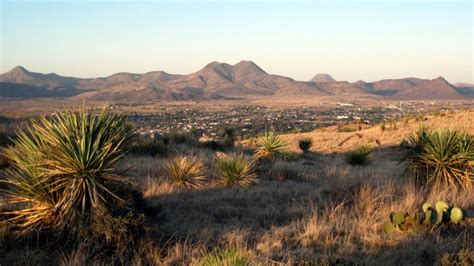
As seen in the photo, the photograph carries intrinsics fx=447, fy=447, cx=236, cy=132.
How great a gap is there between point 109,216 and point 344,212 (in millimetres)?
4210

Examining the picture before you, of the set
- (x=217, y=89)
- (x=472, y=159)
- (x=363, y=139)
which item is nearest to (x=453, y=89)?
(x=217, y=89)

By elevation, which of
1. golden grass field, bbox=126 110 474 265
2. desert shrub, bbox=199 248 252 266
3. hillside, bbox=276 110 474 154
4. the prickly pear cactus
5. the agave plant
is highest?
the agave plant

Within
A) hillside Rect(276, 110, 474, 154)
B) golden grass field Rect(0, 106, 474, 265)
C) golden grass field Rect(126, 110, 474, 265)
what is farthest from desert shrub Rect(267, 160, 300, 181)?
hillside Rect(276, 110, 474, 154)

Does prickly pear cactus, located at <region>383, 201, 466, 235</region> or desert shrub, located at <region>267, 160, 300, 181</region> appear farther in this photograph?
desert shrub, located at <region>267, 160, 300, 181</region>

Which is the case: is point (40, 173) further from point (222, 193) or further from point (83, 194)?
point (222, 193)

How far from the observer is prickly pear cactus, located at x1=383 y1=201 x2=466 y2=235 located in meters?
7.29

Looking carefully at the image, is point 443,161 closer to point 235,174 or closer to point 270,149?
point 235,174

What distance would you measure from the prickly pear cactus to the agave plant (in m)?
4.39

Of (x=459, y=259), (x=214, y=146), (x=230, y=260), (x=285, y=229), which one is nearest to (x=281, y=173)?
(x=285, y=229)

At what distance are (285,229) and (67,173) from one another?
357cm

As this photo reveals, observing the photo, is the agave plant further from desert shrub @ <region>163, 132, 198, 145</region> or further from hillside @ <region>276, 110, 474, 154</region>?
hillside @ <region>276, 110, 474, 154</region>

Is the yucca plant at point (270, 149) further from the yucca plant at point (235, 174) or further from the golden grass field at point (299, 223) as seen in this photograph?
the yucca plant at point (235, 174)

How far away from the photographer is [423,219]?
299 inches

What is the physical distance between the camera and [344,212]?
8.21 m
